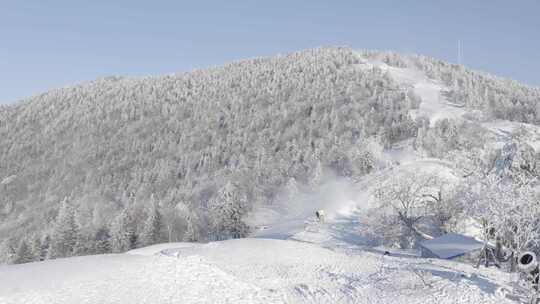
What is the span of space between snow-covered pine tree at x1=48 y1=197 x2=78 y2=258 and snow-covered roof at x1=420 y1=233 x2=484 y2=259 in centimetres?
4300

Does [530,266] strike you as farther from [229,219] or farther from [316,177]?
[316,177]

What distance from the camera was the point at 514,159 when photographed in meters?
38.9

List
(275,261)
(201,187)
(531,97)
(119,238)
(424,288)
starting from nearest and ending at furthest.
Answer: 1. (424,288)
2. (275,261)
3. (119,238)
4. (201,187)
5. (531,97)

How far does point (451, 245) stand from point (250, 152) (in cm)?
6535

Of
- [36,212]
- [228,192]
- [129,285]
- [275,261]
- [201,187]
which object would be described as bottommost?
[36,212]

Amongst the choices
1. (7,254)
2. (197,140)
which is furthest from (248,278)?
(197,140)

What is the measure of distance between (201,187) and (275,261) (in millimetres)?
65323

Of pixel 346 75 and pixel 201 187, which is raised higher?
pixel 346 75

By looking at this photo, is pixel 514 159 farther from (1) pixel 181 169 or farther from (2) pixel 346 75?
(2) pixel 346 75

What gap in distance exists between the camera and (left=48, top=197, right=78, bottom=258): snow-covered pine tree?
181 feet

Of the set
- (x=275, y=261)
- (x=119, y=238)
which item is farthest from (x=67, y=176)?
(x=275, y=261)

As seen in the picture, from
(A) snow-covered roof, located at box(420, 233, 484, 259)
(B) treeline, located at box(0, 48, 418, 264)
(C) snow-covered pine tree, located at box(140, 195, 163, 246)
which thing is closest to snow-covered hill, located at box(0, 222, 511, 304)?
(A) snow-covered roof, located at box(420, 233, 484, 259)

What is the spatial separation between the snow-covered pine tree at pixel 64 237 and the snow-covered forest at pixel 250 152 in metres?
0.17

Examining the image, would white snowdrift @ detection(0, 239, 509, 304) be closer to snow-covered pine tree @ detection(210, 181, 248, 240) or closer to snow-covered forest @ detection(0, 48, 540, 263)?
snow-covered forest @ detection(0, 48, 540, 263)
